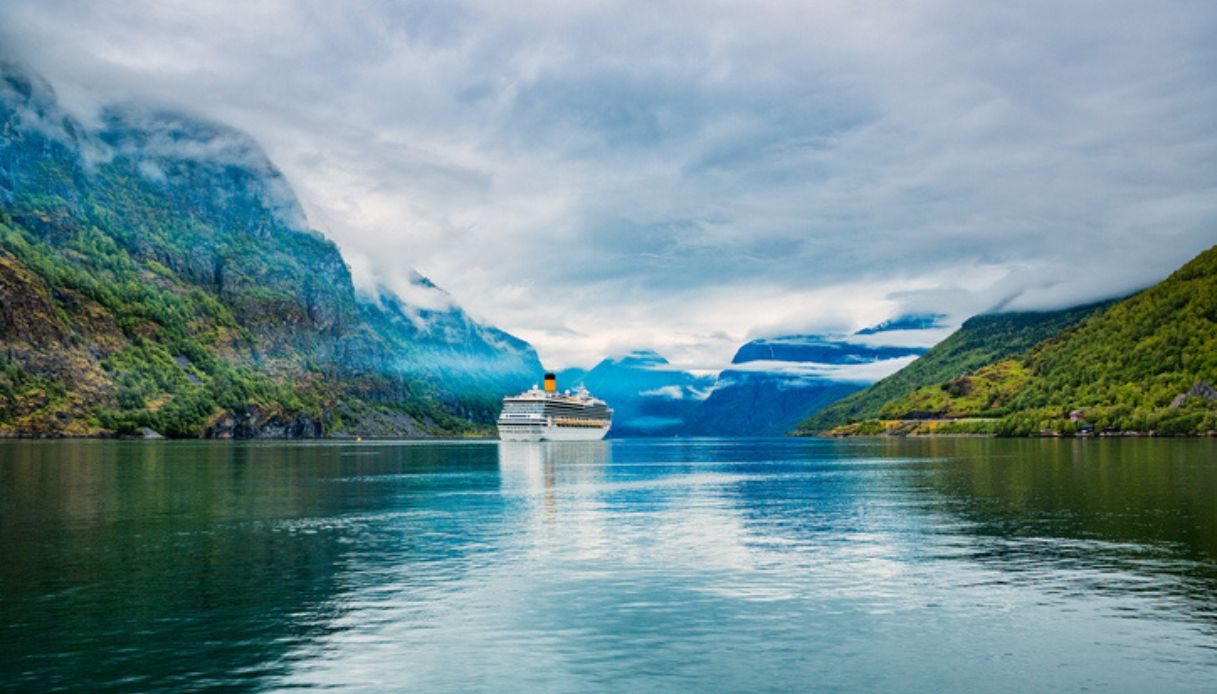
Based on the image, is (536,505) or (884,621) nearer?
(884,621)

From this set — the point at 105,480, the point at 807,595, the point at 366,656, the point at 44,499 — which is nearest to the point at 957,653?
the point at 807,595

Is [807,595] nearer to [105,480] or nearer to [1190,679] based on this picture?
[1190,679]

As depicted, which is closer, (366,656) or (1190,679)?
(1190,679)

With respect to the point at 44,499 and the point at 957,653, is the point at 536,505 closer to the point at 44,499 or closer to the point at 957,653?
the point at 44,499

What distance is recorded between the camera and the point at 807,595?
1561 inches

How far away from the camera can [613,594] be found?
40.1 metres

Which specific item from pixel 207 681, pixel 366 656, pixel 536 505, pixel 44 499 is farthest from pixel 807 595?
pixel 44 499

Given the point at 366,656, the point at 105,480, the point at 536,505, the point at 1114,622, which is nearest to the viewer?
the point at 366,656

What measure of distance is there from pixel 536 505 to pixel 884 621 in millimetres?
51736

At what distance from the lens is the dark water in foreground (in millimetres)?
28000

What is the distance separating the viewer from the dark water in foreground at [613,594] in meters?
28.0

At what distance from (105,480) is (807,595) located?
9376 cm

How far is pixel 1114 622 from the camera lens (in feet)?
111

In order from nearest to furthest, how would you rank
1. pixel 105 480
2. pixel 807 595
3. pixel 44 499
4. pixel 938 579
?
pixel 807 595 < pixel 938 579 < pixel 44 499 < pixel 105 480
